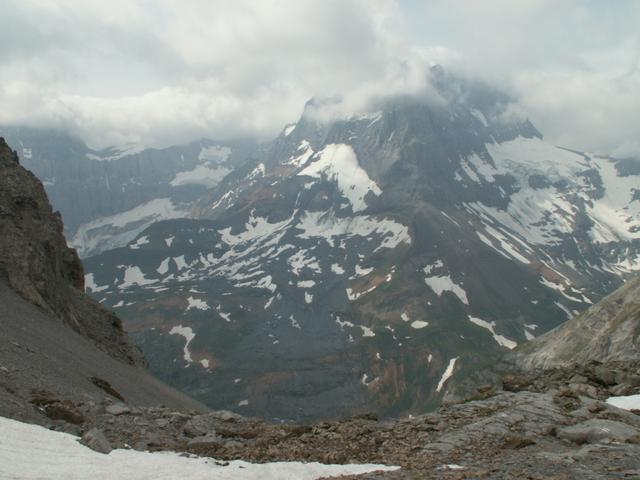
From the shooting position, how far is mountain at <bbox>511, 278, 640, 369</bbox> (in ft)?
409

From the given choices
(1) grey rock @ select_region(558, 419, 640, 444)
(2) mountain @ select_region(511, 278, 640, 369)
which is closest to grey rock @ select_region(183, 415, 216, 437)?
(1) grey rock @ select_region(558, 419, 640, 444)

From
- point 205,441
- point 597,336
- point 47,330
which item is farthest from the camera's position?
point 597,336

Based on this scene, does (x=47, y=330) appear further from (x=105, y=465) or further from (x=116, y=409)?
(x=105, y=465)

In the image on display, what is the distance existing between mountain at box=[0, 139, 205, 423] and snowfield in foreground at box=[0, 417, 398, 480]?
2690mm

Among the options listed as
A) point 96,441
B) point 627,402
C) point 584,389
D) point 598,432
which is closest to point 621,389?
point 627,402

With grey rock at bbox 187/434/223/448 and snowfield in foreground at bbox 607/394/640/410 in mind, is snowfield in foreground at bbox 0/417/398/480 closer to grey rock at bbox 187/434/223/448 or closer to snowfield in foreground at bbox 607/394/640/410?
grey rock at bbox 187/434/223/448

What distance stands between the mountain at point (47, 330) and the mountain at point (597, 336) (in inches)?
3502

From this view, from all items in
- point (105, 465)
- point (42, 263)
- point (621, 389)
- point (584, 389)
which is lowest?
point (621, 389)

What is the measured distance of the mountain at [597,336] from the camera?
12456 cm

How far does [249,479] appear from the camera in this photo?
61.0ft

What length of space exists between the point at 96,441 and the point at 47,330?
31877 millimetres

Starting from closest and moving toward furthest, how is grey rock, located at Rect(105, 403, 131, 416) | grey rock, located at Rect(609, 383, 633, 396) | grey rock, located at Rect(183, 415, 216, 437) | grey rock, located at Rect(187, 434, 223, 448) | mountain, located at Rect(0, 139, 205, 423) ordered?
grey rock, located at Rect(187, 434, 223, 448) < grey rock, located at Rect(183, 415, 216, 437) < grey rock, located at Rect(105, 403, 131, 416) < mountain, located at Rect(0, 139, 205, 423) < grey rock, located at Rect(609, 383, 633, 396)

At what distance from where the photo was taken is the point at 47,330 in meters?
48.7

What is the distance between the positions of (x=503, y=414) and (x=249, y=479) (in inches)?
546
